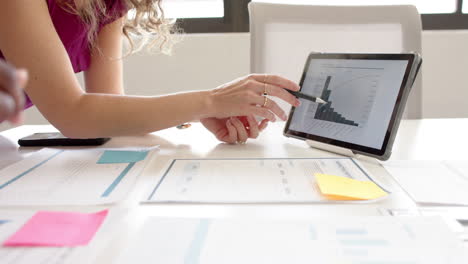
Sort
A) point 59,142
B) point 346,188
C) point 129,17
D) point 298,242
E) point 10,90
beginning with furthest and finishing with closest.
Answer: point 129,17
point 59,142
point 346,188
point 298,242
point 10,90

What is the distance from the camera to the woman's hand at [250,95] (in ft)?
2.33

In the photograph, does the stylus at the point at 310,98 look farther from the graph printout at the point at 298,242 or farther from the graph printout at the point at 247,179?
the graph printout at the point at 298,242

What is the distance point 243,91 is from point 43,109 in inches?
13.9

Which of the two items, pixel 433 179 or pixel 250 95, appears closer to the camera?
pixel 433 179

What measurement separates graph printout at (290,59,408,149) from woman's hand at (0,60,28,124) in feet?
1.85

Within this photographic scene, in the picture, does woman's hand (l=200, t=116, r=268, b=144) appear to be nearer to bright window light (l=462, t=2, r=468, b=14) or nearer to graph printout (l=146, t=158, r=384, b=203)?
graph printout (l=146, t=158, r=384, b=203)

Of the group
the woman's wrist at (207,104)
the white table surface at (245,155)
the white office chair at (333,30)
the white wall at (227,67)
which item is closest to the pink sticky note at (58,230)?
the white table surface at (245,155)

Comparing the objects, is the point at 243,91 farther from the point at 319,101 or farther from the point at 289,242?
the point at 289,242

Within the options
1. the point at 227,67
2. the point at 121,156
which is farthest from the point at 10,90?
the point at 227,67

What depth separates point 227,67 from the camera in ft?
5.95

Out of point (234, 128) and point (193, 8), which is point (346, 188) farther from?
point (193, 8)

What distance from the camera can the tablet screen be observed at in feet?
2.11

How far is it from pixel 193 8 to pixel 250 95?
1369 mm

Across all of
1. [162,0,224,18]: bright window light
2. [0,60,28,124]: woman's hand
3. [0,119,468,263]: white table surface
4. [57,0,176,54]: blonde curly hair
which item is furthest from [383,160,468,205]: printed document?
[162,0,224,18]: bright window light
